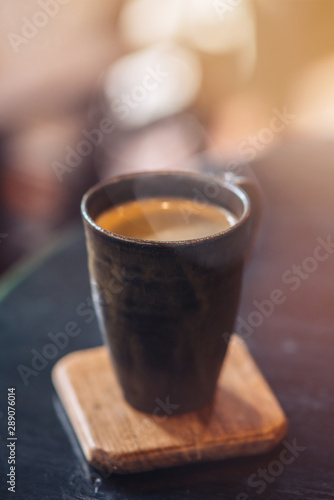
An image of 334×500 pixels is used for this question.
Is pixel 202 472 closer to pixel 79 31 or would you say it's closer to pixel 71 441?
pixel 71 441

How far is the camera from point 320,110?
10.3ft

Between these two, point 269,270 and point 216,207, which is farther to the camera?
point 269,270

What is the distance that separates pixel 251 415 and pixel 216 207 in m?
0.28

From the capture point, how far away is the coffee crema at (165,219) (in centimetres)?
66

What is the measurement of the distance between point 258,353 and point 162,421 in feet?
0.62

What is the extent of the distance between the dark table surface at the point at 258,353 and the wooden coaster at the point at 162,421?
0.05 ft

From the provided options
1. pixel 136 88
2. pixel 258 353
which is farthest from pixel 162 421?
pixel 136 88

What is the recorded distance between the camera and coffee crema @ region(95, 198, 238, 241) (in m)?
0.66

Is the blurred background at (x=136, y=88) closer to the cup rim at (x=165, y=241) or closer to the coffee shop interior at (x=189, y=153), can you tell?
the coffee shop interior at (x=189, y=153)

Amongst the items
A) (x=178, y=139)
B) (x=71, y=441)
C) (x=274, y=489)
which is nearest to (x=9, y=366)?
(x=71, y=441)

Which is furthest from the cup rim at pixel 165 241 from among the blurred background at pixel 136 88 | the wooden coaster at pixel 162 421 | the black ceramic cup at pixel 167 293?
the blurred background at pixel 136 88

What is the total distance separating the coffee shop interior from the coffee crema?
0.07 meters

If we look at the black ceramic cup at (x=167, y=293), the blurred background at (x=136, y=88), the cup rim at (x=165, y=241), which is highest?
the cup rim at (x=165, y=241)

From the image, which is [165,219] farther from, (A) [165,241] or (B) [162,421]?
(B) [162,421]
